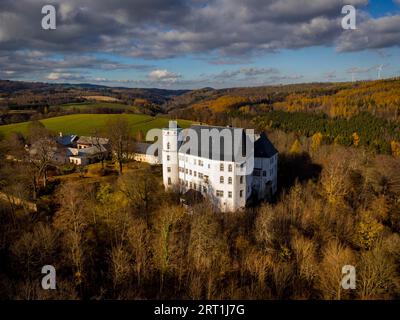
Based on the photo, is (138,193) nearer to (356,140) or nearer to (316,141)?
(316,141)

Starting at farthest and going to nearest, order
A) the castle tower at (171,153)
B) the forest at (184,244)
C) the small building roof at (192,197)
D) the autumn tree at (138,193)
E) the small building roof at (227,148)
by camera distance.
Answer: the castle tower at (171,153)
the small building roof at (192,197)
the small building roof at (227,148)
the autumn tree at (138,193)
the forest at (184,244)

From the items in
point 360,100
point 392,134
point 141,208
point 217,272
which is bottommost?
point 217,272

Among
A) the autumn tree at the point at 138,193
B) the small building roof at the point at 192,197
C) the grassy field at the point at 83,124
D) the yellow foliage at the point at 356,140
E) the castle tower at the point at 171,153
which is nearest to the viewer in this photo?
the autumn tree at the point at 138,193

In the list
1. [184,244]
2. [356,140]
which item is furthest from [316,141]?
[184,244]

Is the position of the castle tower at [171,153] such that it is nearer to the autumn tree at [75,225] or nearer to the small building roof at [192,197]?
the small building roof at [192,197]

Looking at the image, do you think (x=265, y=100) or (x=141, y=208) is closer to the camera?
(x=141, y=208)

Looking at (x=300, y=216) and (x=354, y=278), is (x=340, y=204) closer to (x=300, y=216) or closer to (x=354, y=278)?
(x=300, y=216)

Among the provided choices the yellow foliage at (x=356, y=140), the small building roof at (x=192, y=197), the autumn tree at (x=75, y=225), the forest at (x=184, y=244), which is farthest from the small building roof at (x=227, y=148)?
the yellow foliage at (x=356, y=140)
